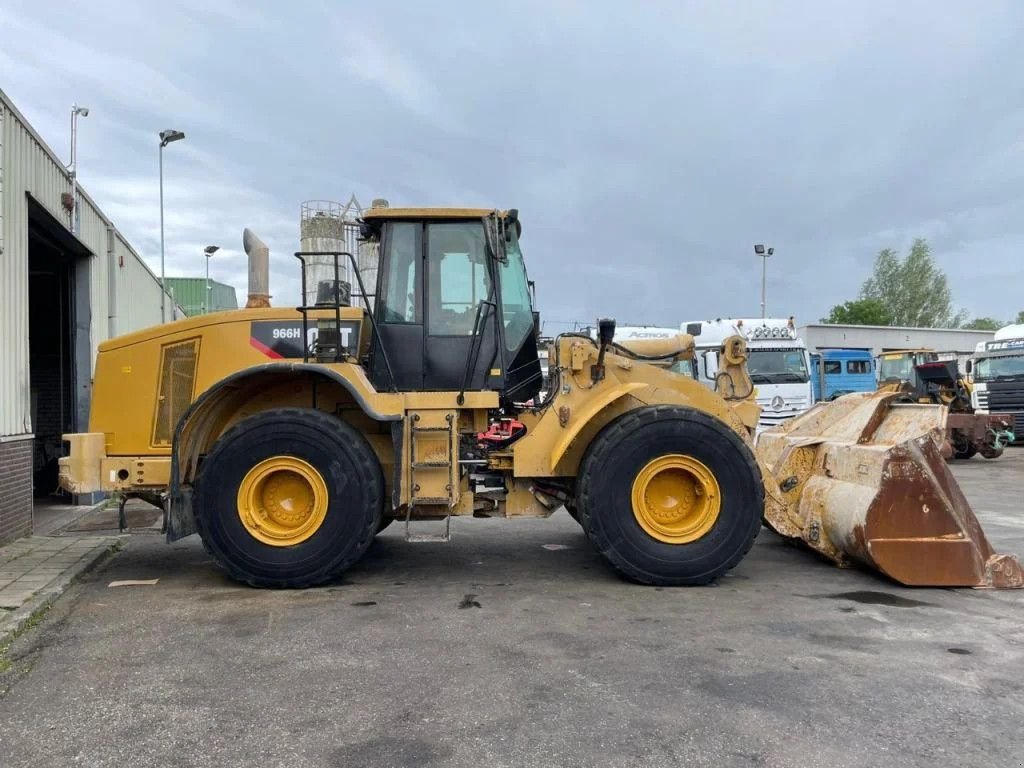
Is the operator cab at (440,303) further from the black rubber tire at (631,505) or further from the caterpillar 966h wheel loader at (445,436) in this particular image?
the black rubber tire at (631,505)

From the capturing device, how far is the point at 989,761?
304 cm

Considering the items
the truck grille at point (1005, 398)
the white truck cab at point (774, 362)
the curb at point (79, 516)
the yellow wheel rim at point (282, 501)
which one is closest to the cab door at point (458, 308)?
the yellow wheel rim at point (282, 501)

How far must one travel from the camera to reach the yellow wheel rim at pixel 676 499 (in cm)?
575

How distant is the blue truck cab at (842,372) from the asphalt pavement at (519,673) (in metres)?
18.2

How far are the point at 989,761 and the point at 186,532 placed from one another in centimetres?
518

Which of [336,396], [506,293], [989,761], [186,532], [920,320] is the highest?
[920,320]

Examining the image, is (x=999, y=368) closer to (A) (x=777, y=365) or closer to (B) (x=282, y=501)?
(A) (x=777, y=365)

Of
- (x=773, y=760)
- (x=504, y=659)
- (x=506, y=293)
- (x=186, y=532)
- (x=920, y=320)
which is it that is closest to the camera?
(x=773, y=760)

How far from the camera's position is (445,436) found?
232 inches

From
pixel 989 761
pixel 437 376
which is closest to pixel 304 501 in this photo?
pixel 437 376

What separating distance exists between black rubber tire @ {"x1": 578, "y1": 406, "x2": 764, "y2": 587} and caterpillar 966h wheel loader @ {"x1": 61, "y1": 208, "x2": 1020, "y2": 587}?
0.05 ft

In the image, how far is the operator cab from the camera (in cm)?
609

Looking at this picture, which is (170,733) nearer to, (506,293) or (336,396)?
(336,396)

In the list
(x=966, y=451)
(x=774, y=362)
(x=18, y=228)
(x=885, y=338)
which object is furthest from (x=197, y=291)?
(x=885, y=338)
